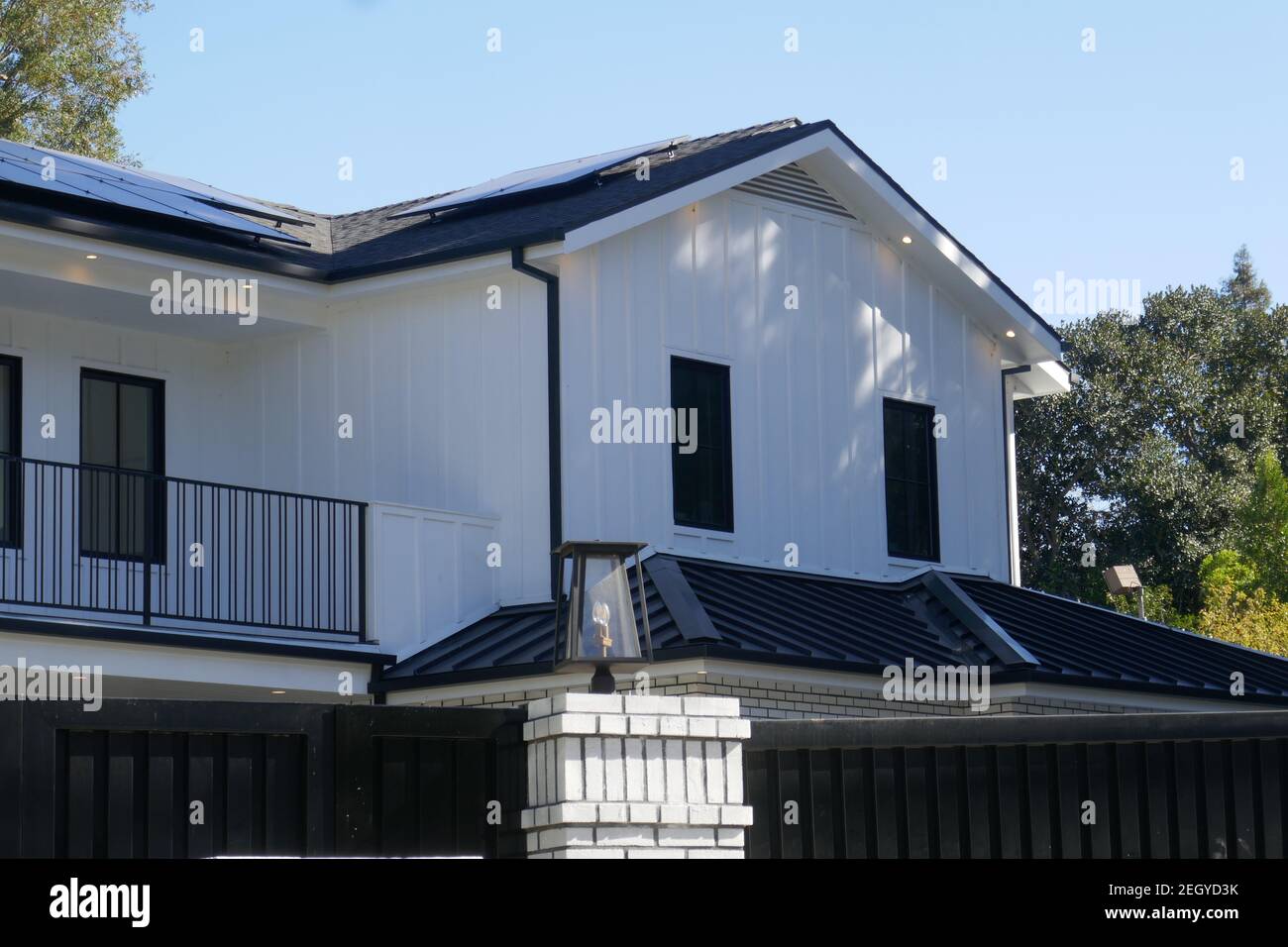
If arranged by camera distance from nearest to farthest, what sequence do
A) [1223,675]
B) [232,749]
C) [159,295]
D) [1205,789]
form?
[232,749] → [1205,789] → [159,295] → [1223,675]

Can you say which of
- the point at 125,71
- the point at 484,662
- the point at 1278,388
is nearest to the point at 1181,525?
the point at 1278,388

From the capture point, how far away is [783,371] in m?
17.5

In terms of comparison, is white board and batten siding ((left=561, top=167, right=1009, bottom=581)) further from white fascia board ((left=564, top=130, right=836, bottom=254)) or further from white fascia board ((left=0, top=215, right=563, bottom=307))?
white fascia board ((left=0, top=215, right=563, bottom=307))

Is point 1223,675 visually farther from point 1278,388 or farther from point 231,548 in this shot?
point 1278,388

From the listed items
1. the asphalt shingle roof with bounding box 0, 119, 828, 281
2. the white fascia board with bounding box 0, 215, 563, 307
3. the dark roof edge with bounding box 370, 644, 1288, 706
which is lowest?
the dark roof edge with bounding box 370, 644, 1288, 706

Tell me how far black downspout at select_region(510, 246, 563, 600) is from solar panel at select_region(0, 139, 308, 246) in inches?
92.4

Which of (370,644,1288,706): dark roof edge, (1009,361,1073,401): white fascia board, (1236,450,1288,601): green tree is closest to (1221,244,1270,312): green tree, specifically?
(1236,450,1288,601): green tree

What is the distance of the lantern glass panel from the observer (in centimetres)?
911

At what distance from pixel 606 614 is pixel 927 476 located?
395 inches

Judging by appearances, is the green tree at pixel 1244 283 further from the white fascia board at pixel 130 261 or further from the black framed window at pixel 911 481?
the white fascia board at pixel 130 261

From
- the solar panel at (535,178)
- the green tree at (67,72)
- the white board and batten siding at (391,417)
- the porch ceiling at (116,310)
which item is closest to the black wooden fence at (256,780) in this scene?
the white board and batten siding at (391,417)

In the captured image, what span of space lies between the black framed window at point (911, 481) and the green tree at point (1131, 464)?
2212 cm

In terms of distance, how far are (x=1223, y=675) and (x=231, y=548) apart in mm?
8908

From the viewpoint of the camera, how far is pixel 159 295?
51.6ft
